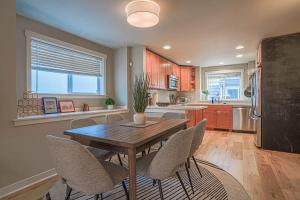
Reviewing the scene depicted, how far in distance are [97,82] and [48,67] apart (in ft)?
3.66

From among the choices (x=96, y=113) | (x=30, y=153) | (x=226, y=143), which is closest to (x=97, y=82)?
(x=96, y=113)

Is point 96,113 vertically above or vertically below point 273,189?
above

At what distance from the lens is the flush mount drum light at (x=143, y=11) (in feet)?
6.09

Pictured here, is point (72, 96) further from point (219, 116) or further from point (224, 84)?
point (224, 84)

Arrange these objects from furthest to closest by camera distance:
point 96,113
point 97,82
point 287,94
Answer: point 97,82 < point 287,94 < point 96,113

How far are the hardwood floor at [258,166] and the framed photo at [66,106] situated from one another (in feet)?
8.01

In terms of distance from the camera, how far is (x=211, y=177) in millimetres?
2268

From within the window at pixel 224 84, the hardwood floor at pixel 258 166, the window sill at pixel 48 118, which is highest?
the window at pixel 224 84

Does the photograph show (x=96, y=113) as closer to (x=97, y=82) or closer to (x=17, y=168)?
(x=97, y=82)

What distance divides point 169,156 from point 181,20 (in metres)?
1.94

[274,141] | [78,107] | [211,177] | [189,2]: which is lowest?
[211,177]

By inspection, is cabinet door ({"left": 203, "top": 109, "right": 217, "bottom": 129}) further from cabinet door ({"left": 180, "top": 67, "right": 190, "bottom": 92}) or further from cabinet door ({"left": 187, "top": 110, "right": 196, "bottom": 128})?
cabinet door ({"left": 187, "top": 110, "right": 196, "bottom": 128})

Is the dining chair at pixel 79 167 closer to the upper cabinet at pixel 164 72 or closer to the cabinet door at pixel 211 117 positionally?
the upper cabinet at pixel 164 72

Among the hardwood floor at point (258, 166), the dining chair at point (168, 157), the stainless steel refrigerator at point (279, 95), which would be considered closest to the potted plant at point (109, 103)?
the hardwood floor at point (258, 166)
